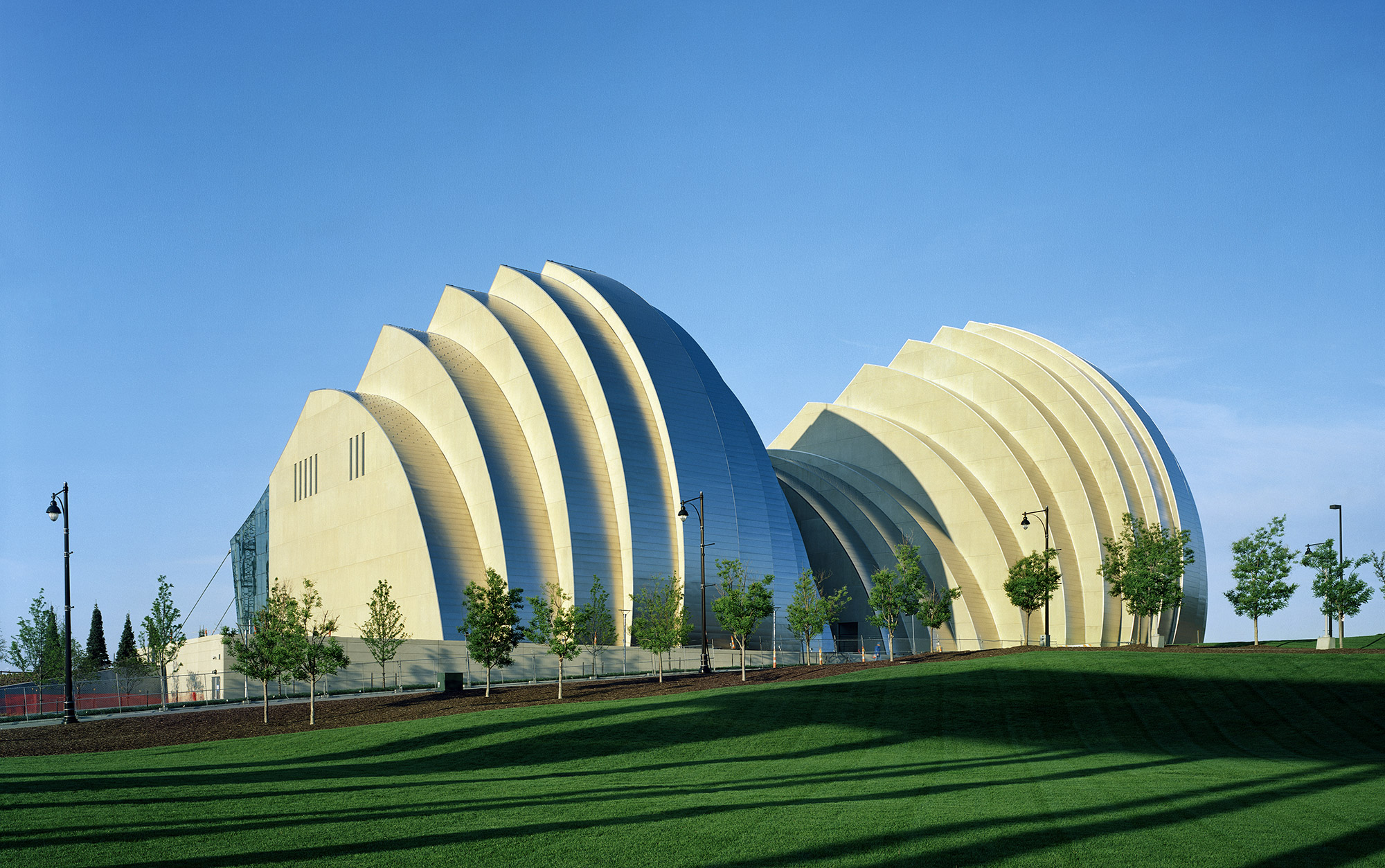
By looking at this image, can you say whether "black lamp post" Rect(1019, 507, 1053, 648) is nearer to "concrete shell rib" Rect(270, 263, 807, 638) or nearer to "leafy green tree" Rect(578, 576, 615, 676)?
"concrete shell rib" Rect(270, 263, 807, 638)

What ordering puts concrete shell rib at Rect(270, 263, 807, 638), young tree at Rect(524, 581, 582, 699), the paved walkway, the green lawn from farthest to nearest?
1. concrete shell rib at Rect(270, 263, 807, 638)
2. young tree at Rect(524, 581, 582, 699)
3. the paved walkway
4. the green lawn

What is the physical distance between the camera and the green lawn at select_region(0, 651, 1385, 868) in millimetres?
11117

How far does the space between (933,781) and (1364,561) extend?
1917 inches

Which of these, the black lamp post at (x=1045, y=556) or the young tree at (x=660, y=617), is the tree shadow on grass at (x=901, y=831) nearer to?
the young tree at (x=660, y=617)

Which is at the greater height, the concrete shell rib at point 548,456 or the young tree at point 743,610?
the concrete shell rib at point 548,456

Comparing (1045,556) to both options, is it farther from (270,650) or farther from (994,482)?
(270,650)

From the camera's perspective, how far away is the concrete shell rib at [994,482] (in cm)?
6456

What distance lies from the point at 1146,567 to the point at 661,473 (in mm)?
27445

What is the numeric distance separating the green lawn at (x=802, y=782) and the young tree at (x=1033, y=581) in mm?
18600

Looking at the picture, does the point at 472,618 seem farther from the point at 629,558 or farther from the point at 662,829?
the point at 662,829

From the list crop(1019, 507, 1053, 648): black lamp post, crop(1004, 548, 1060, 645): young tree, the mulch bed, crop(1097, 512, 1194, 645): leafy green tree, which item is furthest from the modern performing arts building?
the mulch bed

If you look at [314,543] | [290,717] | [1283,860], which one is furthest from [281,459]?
[1283,860]

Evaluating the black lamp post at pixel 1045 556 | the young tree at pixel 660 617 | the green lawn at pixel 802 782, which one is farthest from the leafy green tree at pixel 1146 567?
the young tree at pixel 660 617

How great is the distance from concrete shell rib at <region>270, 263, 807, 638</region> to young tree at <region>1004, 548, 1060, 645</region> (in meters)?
11.4
